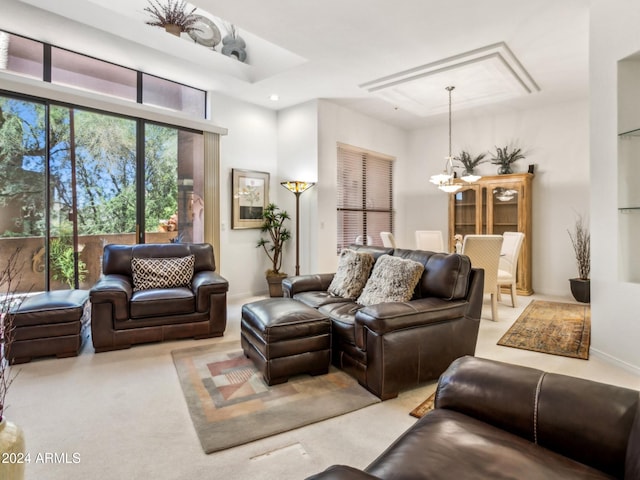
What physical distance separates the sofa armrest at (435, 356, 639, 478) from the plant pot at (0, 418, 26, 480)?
1485 millimetres

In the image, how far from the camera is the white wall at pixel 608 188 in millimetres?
2691

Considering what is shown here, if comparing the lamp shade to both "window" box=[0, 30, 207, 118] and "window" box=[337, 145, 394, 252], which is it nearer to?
"window" box=[337, 145, 394, 252]

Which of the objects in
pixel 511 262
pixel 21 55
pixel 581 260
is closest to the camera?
pixel 21 55

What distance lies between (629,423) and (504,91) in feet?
15.5

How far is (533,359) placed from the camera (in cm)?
294

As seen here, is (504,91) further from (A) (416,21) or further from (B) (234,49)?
(B) (234,49)

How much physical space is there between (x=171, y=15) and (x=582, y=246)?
613 cm

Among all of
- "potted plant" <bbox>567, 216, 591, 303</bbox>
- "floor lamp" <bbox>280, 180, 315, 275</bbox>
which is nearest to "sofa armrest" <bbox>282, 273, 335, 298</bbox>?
"floor lamp" <bbox>280, 180, 315, 275</bbox>

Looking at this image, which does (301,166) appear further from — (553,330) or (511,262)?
(553,330)

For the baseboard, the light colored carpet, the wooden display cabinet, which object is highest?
the wooden display cabinet

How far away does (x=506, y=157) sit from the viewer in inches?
231

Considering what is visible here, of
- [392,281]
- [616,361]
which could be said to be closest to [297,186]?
[392,281]

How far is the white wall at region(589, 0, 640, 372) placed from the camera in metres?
2.69

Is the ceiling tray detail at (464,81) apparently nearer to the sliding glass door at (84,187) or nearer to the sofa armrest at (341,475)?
the sliding glass door at (84,187)
